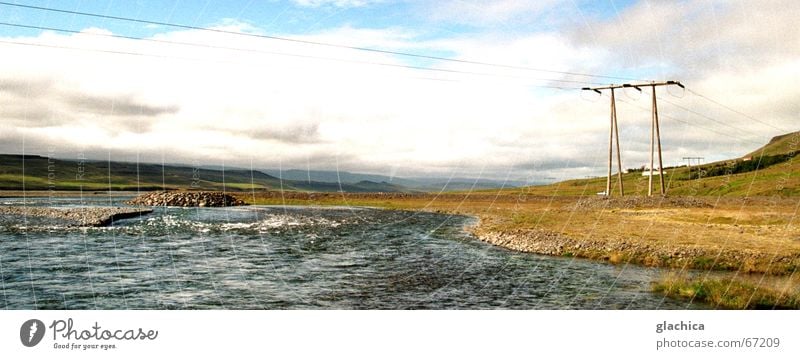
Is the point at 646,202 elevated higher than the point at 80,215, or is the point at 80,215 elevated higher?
the point at 646,202

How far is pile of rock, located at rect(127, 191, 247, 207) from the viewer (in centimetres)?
5704

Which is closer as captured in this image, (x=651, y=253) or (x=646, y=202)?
(x=651, y=253)

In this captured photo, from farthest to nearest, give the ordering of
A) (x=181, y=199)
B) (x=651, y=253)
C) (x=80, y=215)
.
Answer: (x=181, y=199) < (x=80, y=215) < (x=651, y=253)

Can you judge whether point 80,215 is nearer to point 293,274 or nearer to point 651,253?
point 293,274

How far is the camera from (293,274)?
59.0 ft

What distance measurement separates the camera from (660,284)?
16469 mm

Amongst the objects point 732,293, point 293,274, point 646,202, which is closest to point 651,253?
point 732,293

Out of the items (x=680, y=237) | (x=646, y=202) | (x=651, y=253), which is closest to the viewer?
(x=651, y=253)

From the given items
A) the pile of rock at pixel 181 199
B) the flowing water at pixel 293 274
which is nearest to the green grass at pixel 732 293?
the flowing water at pixel 293 274

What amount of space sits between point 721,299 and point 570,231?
1501cm
